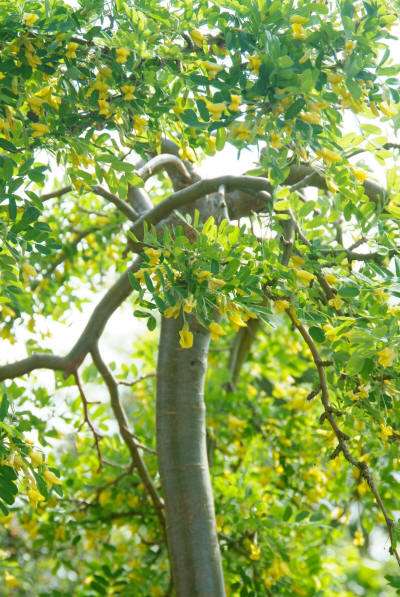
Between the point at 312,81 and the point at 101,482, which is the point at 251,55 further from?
the point at 101,482

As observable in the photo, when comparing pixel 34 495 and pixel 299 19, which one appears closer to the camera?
pixel 299 19

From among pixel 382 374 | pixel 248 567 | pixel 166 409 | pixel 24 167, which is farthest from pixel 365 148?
pixel 248 567

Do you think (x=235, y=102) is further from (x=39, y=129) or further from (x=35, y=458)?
(x=35, y=458)

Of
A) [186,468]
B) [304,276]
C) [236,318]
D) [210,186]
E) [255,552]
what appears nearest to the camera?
[236,318]

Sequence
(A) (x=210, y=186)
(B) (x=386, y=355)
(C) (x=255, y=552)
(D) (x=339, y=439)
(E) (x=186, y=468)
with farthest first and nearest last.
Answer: (C) (x=255, y=552), (E) (x=186, y=468), (A) (x=210, y=186), (D) (x=339, y=439), (B) (x=386, y=355)

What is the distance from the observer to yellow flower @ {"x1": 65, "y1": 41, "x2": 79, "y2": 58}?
1.81 metres

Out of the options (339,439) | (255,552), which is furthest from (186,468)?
(339,439)

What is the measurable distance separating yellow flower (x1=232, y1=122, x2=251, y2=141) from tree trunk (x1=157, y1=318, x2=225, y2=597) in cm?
91

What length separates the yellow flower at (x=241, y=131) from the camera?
5.55ft

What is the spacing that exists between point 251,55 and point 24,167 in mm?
533

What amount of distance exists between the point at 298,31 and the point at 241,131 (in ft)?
0.69

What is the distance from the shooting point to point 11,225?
2.11 meters

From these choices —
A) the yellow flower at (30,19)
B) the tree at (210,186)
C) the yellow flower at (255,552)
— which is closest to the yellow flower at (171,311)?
the tree at (210,186)

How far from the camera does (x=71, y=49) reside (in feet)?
5.97
